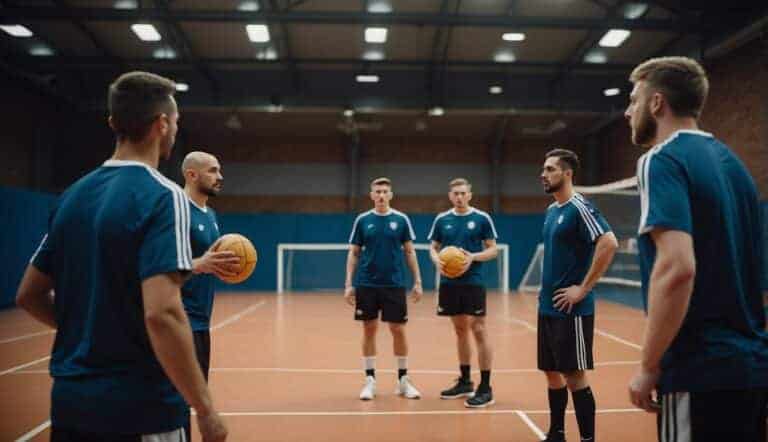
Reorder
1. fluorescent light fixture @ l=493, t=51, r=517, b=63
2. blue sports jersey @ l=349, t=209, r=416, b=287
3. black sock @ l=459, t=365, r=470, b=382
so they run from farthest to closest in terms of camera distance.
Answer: fluorescent light fixture @ l=493, t=51, r=517, b=63, blue sports jersey @ l=349, t=209, r=416, b=287, black sock @ l=459, t=365, r=470, b=382

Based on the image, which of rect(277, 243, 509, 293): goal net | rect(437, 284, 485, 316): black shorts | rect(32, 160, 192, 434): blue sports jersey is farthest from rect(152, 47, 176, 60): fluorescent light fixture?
rect(32, 160, 192, 434): blue sports jersey

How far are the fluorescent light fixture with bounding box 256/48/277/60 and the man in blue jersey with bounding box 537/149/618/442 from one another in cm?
1553

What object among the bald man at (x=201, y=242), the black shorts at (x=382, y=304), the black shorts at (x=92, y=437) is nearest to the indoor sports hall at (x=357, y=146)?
the black shorts at (x=382, y=304)

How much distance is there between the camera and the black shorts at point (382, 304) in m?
6.48

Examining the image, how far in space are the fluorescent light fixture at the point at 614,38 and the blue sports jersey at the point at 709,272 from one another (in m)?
16.1

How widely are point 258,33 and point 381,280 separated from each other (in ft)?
40.5

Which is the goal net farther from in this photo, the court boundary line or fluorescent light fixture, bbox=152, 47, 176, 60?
the court boundary line

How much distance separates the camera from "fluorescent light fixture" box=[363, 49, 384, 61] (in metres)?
19.0

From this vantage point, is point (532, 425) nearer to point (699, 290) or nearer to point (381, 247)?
point (381, 247)

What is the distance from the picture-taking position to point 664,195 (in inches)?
78.4

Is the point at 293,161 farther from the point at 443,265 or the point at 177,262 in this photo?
the point at 177,262

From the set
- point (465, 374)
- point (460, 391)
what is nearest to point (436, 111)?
point (465, 374)

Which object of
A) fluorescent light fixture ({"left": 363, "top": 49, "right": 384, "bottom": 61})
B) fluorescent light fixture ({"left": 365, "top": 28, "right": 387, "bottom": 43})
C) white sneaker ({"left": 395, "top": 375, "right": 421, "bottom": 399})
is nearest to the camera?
white sneaker ({"left": 395, "top": 375, "right": 421, "bottom": 399})

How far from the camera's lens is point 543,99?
21.2 metres
